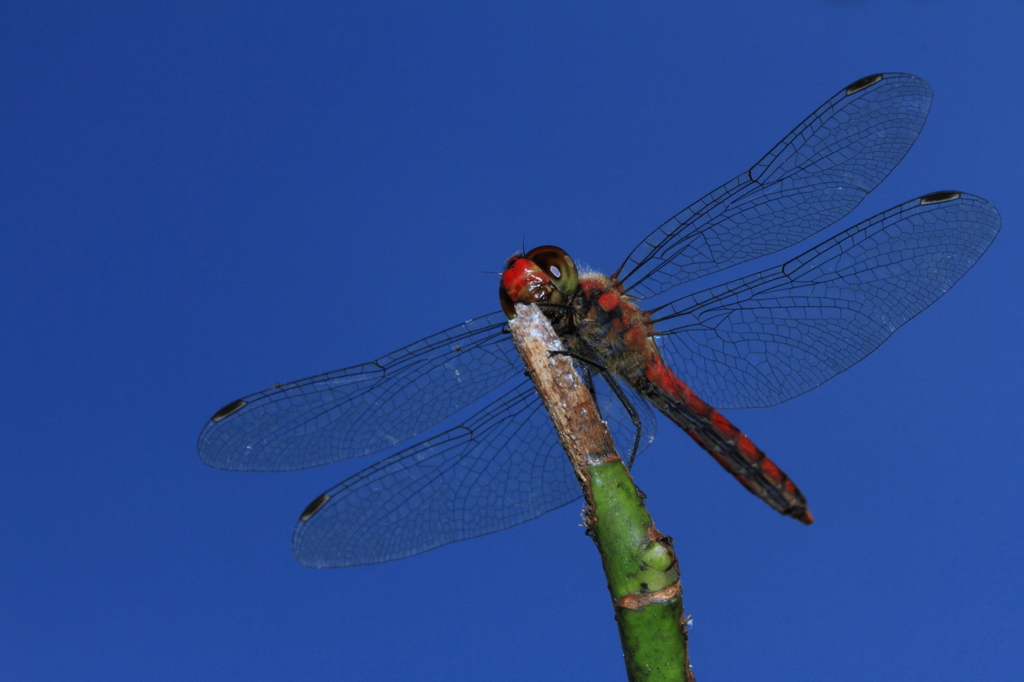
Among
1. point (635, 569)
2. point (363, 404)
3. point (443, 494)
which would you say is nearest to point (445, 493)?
point (443, 494)

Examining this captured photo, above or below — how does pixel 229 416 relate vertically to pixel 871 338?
above

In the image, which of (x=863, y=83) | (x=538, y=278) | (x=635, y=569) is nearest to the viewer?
(x=635, y=569)

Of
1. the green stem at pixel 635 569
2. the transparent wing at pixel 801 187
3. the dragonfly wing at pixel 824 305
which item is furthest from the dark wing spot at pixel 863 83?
the green stem at pixel 635 569

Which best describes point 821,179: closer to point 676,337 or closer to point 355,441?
point 676,337

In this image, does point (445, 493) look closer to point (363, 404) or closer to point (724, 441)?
point (363, 404)

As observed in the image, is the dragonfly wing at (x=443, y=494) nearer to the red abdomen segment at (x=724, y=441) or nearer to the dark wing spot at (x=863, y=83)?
the red abdomen segment at (x=724, y=441)

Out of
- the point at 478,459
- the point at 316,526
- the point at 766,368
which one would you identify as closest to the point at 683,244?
the point at 766,368
